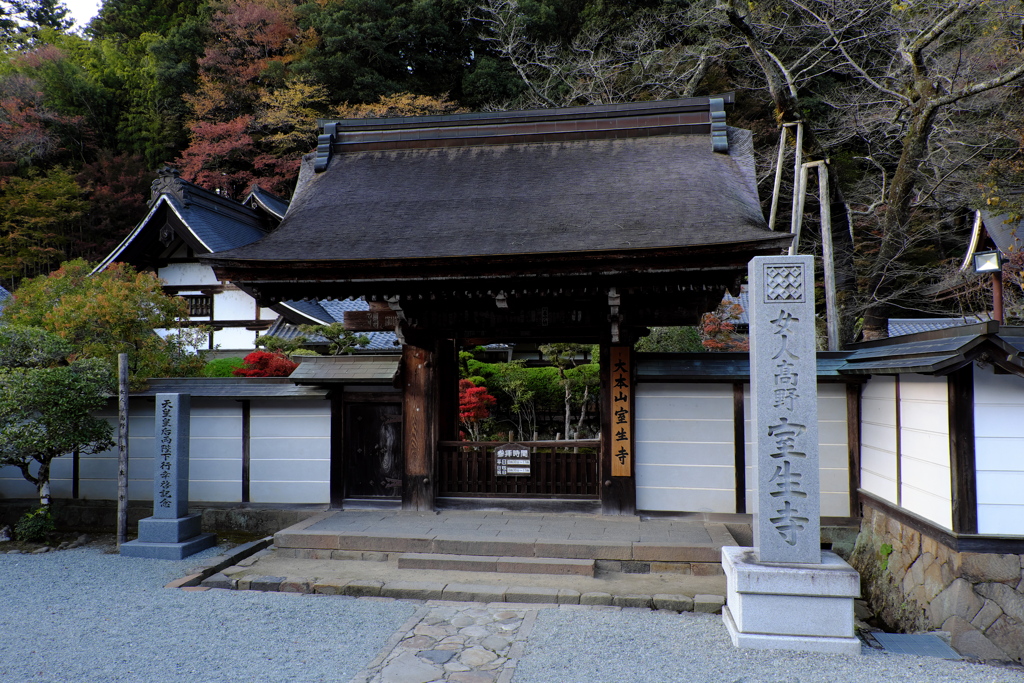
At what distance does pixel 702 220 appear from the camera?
21.8ft

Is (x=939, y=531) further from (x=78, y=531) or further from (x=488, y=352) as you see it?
(x=488, y=352)

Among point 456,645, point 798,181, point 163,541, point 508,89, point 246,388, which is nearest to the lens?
point 456,645

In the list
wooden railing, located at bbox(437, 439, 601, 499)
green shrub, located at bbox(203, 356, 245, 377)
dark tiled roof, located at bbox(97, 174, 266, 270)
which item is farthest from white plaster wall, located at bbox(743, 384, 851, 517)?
dark tiled roof, located at bbox(97, 174, 266, 270)

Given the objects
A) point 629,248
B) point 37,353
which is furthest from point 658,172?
point 37,353

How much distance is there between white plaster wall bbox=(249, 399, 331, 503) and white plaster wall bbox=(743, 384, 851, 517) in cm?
541

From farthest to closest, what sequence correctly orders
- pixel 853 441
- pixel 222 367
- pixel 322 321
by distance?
pixel 322 321
pixel 222 367
pixel 853 441

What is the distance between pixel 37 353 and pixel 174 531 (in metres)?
2.90

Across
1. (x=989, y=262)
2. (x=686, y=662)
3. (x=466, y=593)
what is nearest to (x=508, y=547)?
(x=466, y=593)

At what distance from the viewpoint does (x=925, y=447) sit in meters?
5.44

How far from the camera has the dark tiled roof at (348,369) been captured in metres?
7.71

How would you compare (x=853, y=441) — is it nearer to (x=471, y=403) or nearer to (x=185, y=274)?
(x=471, y=403)

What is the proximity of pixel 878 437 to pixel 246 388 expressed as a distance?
301 inches

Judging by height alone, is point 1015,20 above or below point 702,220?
above

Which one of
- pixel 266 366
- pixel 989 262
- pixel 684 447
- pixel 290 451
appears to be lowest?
pixel 290 451
